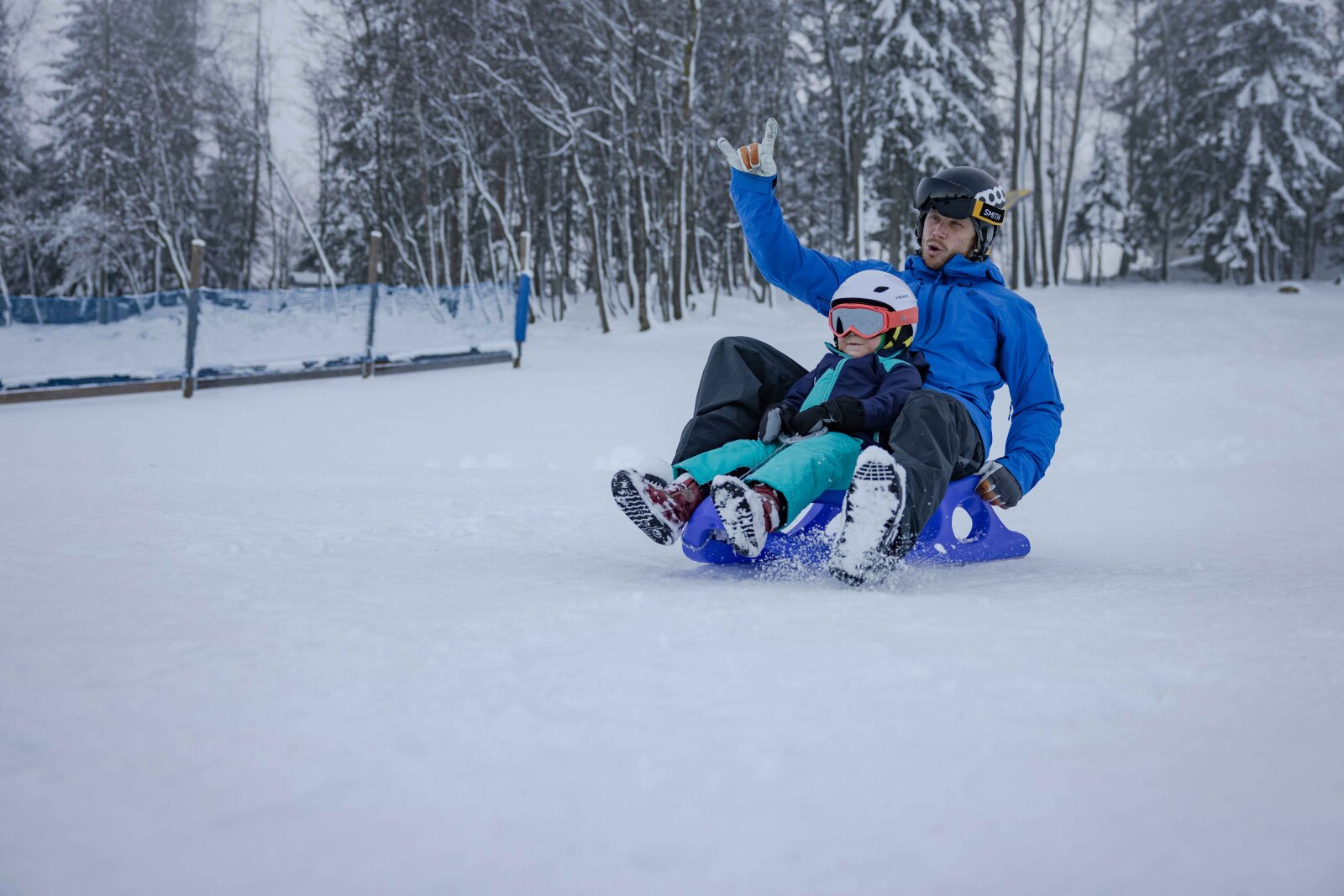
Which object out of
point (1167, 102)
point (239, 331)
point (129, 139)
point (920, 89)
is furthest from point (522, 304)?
A: point (1167, 102)

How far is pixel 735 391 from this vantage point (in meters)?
2.95

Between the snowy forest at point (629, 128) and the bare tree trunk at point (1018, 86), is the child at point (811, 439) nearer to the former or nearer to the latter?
the snowy forest at point (629, 128)

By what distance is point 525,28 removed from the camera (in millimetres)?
18219

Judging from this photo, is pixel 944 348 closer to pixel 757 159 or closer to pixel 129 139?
pixel 757 159

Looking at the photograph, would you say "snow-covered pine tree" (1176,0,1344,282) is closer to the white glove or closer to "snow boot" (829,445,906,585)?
the white glove

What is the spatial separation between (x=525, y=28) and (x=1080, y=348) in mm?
12129

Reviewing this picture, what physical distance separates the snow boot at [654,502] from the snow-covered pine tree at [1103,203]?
1569 inches

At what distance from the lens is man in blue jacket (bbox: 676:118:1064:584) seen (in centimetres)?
287

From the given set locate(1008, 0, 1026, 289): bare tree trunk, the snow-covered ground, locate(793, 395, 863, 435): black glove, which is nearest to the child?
locate(793, 395, 863, 435): black glove

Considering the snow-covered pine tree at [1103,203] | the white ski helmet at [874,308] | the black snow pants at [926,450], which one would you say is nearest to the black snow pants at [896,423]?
the black snow pants at [926,450]

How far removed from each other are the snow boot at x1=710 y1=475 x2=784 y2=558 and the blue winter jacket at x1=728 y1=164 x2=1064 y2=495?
2.96 feet

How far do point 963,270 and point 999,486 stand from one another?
846 mm

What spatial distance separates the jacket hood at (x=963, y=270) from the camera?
3295 mm

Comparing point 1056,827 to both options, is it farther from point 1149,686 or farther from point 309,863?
point 309,863
